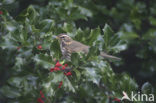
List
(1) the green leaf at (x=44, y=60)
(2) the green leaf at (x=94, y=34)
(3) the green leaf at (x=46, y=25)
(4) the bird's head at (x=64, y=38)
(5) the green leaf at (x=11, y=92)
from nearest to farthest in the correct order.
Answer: (1) the green leaf at (x=44, y=60) < (5) the green leaf at (x=11, y=92) < (3) the green leaf at (x=46, y=25) < (2) the green leaf at (x=94, y=34) < (4) the bird's head at (x=64, y=38)

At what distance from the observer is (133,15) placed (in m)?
3.97

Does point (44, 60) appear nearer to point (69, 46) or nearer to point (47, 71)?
point (47, 71)

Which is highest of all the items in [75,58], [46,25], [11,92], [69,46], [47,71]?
[46,25]

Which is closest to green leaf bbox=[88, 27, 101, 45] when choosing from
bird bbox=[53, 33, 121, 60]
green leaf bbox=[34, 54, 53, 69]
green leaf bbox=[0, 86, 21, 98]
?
bird bbox=[53, 33, 121, 60]

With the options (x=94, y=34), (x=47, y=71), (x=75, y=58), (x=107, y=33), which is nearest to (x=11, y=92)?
(x=47, y=71)

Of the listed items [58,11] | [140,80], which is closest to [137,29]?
[140,80]

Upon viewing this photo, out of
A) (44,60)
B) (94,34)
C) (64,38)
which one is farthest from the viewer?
(64,38)

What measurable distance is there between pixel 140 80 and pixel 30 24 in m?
2.87

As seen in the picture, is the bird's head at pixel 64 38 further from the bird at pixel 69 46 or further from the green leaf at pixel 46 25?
the green leaf at pixel 46 25

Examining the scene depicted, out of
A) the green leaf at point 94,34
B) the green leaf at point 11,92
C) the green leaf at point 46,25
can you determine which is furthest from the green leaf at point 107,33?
the green leaf at point 11,92

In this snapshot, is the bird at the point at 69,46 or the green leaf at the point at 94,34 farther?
the bird at the point at 69,46

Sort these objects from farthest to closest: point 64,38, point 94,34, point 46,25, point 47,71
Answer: point 64,38
point 94,34
point 46,25
point 47,71

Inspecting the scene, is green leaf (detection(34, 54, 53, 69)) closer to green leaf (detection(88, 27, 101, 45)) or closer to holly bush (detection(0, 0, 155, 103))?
holly bush (detection(0, 0, 155, 103))

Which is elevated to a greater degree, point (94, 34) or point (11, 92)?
point (94, 34)
